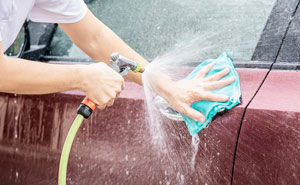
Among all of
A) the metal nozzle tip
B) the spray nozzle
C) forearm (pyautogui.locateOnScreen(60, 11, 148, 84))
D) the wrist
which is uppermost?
the metal nozzle tip

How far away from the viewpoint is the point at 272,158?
1.56 m

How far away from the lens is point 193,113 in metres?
1.75

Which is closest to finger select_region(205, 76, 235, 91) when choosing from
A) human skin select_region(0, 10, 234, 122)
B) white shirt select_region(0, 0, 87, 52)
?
human skin select_region(0, 10, 234, 122)

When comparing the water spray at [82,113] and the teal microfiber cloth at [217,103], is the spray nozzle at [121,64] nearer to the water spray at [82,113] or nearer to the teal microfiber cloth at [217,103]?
the water spray at [82,113]

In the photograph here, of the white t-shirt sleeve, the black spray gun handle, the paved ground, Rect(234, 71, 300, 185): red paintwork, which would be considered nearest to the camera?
Rect(234, 71, 300, 185): red paintwork

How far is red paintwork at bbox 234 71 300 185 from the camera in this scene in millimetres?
1518

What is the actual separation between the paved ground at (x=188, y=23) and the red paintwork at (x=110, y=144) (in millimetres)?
210

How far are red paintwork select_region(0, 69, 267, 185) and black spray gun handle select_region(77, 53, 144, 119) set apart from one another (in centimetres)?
28

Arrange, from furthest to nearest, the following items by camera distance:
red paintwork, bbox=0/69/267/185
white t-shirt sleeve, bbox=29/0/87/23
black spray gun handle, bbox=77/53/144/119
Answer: white t-shirt sleeve, bbox=29/0/87/23, red paintwork, bbox=0/69/267/185, black spray gun handle, bbox=77/53/144/119

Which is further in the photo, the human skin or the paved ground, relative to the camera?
the paved ground

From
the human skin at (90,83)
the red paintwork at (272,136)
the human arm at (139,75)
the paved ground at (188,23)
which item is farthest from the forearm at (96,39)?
the red paintwork at (272,136)

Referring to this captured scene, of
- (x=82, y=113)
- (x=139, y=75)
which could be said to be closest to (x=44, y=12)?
(x=139, y=75)

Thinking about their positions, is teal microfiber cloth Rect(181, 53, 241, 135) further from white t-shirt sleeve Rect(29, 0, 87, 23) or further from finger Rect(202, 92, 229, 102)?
white t-shirt sleeve Rect(29, 0, 87, 23)

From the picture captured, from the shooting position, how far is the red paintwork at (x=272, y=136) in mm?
1518
